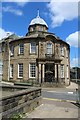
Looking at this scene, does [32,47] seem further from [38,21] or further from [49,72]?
[38,21]

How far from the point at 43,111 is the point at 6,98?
10.9 ft

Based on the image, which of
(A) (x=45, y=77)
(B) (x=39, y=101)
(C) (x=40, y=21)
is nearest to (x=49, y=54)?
(A) (x=45, y=77)

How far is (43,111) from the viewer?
10219 millimetres

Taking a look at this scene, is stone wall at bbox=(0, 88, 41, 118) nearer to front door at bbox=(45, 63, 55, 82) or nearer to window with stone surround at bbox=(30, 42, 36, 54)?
front door at bbox=(45, 63, 55, 82)

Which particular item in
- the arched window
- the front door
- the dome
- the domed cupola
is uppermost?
the dome

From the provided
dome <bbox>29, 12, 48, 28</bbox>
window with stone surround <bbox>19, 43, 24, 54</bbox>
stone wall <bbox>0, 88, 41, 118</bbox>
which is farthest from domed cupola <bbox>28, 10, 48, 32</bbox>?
stone wall <bbox>0, 88, 41, 118</bbox>

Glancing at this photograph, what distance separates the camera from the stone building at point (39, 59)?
3119cm

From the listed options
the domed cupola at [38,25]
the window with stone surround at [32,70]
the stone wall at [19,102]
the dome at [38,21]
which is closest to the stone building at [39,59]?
the window with stone surround at [32,70]

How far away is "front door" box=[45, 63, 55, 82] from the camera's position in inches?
1256

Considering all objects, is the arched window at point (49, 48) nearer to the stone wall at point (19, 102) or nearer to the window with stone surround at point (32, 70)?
the window with stone surround at point (32, 70)

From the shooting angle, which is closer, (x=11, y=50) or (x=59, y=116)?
(x=59, y=116)

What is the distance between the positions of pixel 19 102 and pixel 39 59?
22.0m

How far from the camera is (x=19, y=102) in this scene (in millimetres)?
8891

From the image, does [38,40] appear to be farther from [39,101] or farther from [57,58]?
[39,101]
